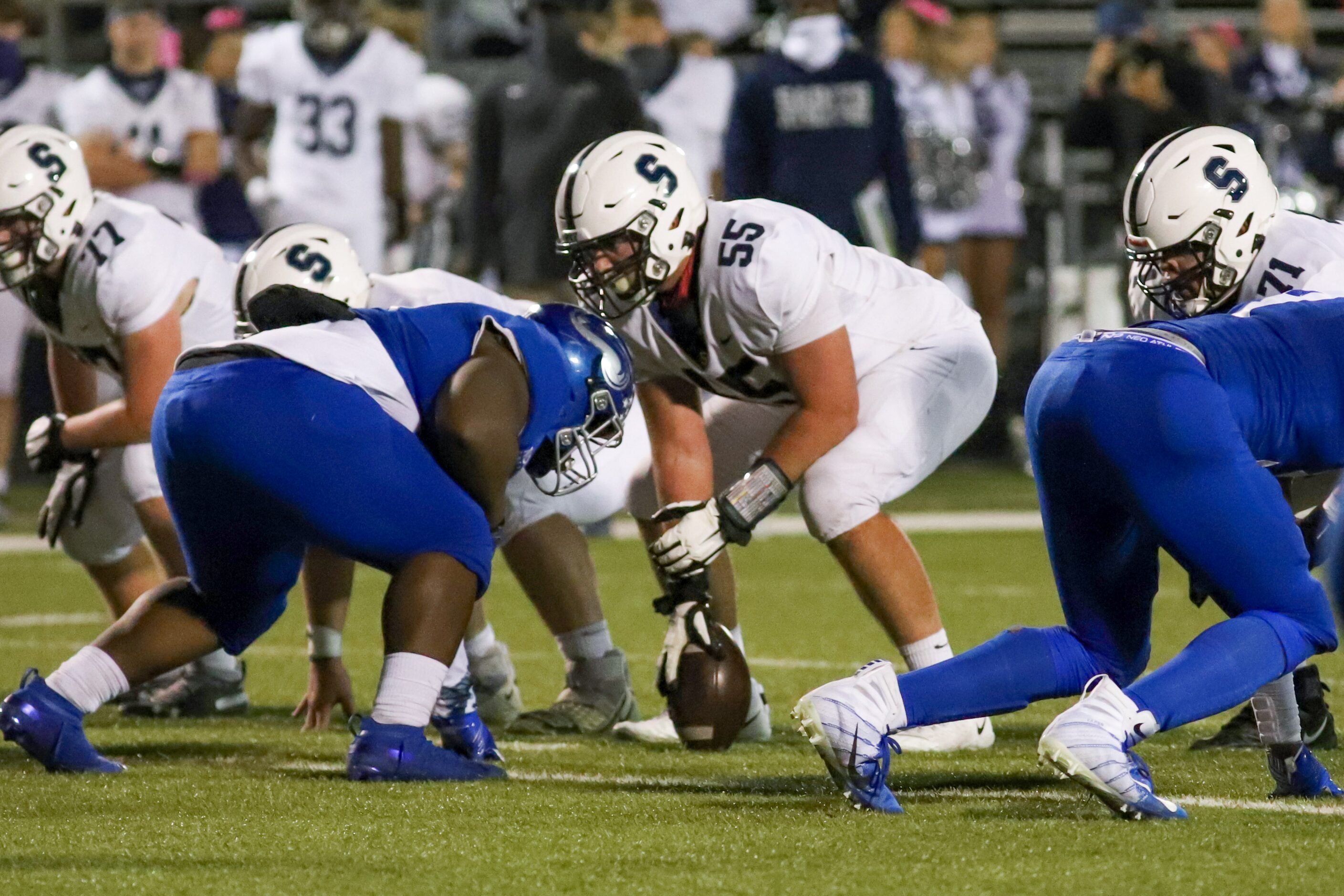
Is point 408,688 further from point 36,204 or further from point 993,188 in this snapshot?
point 993,188

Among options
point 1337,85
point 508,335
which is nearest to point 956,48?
point 1337,85

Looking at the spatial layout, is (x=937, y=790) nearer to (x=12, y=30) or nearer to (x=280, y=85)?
(x=280, y=85)

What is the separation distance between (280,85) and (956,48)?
12.9 ft

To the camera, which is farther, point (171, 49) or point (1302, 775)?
point (171, 49)

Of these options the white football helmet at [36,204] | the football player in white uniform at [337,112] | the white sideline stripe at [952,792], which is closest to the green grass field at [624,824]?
the white sideline stripe at [952,792]

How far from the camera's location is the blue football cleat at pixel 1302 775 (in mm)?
3723

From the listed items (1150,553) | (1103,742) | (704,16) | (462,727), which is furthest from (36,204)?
(704,16)

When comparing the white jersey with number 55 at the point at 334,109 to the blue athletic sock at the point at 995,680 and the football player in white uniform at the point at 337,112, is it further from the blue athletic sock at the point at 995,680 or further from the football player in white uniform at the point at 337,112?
the blue athletic sock at the point at 995,680

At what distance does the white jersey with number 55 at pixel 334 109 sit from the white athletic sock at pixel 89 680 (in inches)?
234

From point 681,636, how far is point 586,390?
0.60 meters

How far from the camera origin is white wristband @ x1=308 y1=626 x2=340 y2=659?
4.94 m

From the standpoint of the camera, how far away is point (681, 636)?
A: 446 cm

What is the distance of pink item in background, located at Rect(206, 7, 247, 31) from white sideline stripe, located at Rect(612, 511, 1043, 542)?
355cm

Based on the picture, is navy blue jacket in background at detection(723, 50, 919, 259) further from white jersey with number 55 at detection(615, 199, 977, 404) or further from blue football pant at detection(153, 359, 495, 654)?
blue football pant at detection(153, 359, 495, 654)
